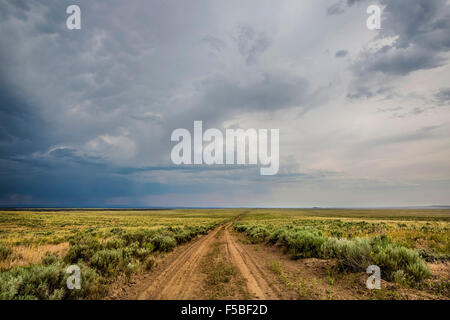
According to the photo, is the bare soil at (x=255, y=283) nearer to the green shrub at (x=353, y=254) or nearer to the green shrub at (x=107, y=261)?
the green shrub at (x=353, y=254)

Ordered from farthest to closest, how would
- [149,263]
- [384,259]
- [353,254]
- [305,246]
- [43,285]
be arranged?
1. [305,246]
2. [149,263]
3. [353,254]
4. [384,259]
5. [43,285]

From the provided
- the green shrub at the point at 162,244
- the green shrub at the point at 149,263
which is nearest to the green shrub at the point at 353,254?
the green shrub at the point at 149,263

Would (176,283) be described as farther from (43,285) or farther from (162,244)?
(162,244)

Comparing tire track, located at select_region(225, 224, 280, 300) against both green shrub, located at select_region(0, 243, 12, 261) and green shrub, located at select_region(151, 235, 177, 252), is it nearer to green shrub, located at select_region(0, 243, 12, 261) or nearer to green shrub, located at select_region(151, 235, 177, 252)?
green shrub, located at select_region(151, 235, 177, 252)

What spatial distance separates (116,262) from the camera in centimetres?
896

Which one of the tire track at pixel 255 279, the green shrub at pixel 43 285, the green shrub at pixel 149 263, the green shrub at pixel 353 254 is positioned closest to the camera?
the green shrub at pixel 43 285

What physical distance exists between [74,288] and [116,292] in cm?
118

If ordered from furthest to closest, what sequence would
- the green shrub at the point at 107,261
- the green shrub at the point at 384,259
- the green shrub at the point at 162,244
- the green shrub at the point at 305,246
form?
the green shrub at the point at 162,244, the green shrub at the point at 305,246, the green shrub at the point at 107,261, the green shrub at the point at 384,259

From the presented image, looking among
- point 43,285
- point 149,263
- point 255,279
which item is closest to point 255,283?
point 255,279

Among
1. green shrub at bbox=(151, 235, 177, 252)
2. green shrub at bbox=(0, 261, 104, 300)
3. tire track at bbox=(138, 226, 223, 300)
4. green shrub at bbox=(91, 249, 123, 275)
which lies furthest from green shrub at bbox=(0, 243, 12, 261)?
tire track at bbox=(138, 226, 223, 300)

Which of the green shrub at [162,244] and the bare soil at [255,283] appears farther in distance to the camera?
the green shrub at [162,244]

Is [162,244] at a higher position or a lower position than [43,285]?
lower
